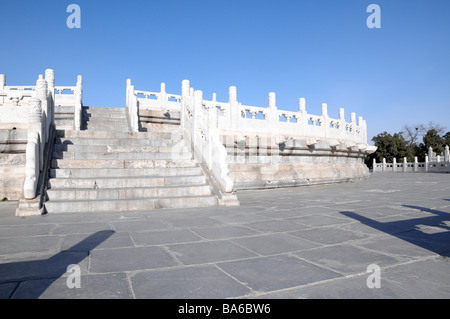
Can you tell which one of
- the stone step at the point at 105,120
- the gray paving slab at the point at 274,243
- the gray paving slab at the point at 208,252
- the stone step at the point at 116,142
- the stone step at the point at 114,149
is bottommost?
the gray paving slab at the point at 274,243

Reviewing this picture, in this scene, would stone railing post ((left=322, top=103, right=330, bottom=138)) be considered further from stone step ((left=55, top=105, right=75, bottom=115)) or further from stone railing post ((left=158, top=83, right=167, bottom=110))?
stone step ((left=55, top=105, right=75, bottom=115))

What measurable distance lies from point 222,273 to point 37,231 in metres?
2.61

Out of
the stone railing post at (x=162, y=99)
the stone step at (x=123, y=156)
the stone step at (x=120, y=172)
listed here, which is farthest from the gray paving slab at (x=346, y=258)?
the stone railing post at (x=162, y=99)

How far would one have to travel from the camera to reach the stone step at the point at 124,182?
5.66 m

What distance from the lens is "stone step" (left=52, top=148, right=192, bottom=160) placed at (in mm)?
6668

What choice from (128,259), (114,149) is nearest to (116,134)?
(114,149)

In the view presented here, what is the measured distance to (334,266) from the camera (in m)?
2.35

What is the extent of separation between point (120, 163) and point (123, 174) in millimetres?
388

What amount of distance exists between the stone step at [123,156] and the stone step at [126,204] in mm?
1927

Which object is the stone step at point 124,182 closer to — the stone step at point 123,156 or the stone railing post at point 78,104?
the stone step at point 123,156

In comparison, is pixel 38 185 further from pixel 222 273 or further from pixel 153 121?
pixel 153 121

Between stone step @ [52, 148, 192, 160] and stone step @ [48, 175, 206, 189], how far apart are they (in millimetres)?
1042

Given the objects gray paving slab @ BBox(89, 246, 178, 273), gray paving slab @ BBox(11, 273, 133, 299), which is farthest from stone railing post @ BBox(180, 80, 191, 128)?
gray paving slab @ BBox(11, 273, 133, 299)
